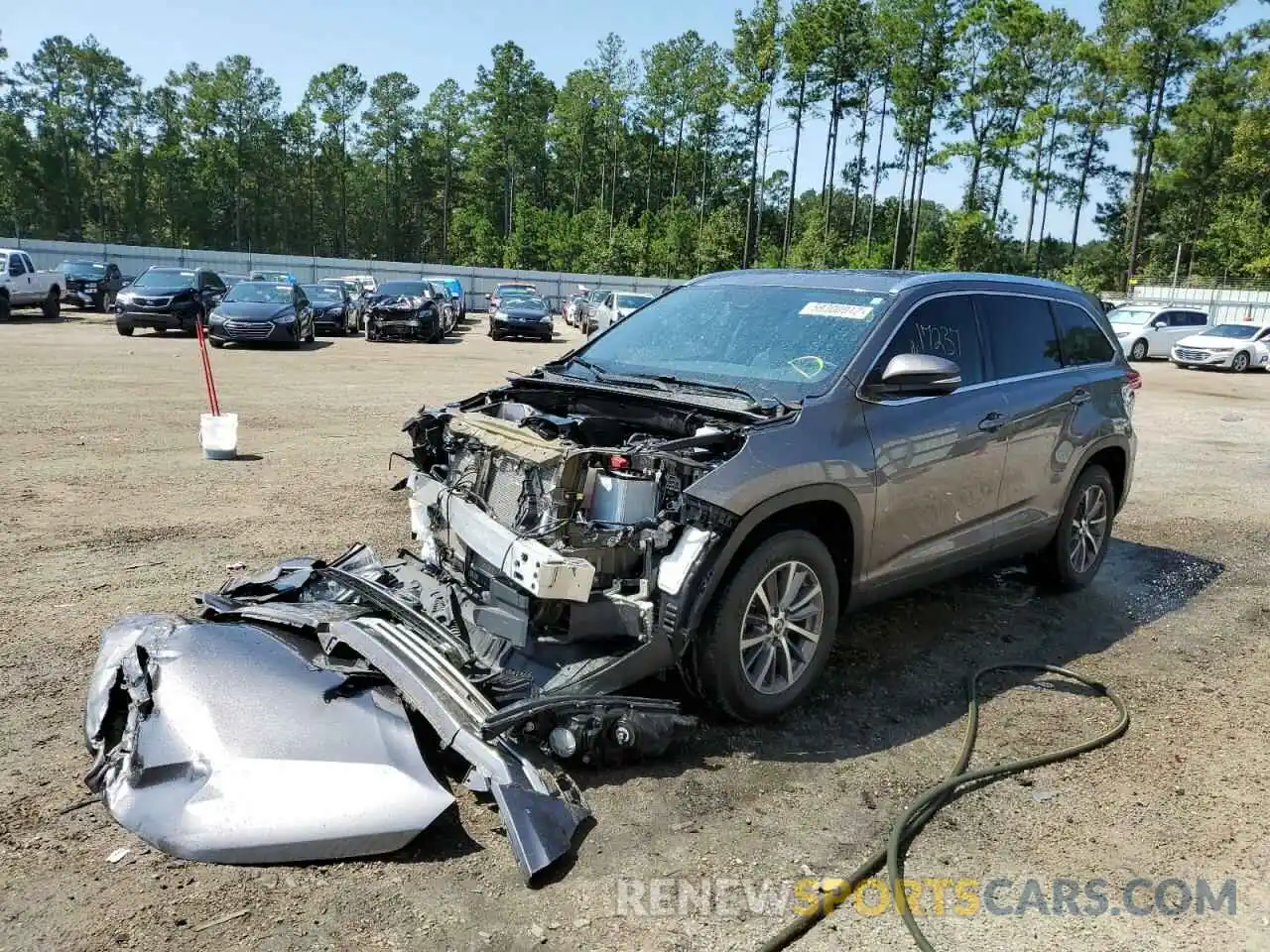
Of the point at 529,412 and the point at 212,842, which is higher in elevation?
the point at 529,412

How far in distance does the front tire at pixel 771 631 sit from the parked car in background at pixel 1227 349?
28029mm

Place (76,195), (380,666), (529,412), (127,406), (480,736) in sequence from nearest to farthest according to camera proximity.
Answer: (480,736), (380,666), (529,412), (127,406), (76,195)

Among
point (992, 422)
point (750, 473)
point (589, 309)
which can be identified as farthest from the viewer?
point (589, 309)

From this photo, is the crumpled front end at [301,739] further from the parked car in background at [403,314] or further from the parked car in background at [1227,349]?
the parked car in background at [1227,349]

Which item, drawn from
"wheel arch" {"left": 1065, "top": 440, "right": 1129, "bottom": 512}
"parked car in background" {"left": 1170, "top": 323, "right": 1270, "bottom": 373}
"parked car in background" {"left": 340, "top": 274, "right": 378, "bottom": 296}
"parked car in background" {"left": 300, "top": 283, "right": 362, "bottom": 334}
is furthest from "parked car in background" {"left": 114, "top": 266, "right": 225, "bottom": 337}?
"parked car in background" {"left": 1170, "top": 323, "right": 1270, "bottom": 373}

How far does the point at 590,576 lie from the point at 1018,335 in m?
3.28

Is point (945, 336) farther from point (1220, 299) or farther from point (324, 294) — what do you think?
point (1220, 299)

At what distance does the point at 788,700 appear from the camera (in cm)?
412

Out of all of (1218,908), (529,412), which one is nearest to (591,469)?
(529,412)

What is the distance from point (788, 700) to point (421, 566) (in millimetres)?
1886

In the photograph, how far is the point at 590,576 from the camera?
3.52 metres

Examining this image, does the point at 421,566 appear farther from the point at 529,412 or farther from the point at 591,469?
the point at 591,469

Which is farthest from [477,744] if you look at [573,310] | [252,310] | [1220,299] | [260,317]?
[1220,299]

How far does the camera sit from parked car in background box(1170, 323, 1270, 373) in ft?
89.4
